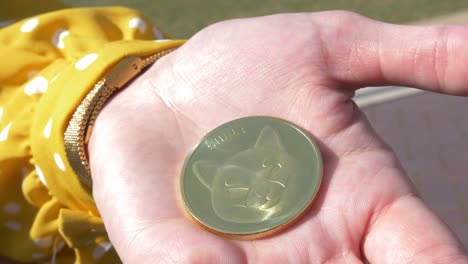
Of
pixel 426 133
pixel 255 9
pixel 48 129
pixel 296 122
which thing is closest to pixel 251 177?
pixel 296 122

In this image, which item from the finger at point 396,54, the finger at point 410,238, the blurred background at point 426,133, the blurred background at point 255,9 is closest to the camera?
the finger at point 410,238

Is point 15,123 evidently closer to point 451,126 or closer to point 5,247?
point 5,247

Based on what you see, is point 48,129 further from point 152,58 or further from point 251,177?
point 251,177

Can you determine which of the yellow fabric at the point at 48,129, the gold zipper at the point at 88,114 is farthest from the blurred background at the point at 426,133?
the gold zipper at the point at 88,114

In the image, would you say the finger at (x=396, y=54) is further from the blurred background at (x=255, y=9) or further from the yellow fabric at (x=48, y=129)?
the blurred background at (x=255, y=9)

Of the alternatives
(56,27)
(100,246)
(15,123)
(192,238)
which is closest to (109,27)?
(56,27)

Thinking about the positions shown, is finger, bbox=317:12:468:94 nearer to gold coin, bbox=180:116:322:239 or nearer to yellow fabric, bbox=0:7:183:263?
gold coin, bbox=180:116:322:239

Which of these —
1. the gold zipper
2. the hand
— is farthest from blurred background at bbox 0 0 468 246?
the hand
